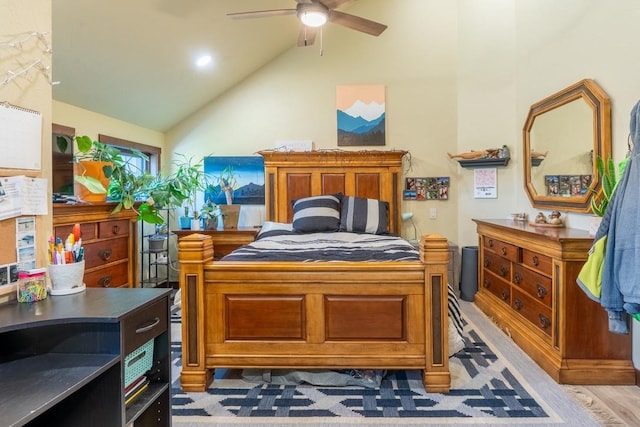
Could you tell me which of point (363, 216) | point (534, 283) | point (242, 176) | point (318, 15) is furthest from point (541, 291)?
point (242, 176)

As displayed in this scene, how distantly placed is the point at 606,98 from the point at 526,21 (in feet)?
4.94

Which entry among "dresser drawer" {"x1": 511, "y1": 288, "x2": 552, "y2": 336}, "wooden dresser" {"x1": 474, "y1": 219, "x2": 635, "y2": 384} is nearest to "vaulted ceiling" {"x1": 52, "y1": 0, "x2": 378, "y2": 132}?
"wooden dresser" {"x1": 474, "y1": 219, "x2": 635, "y2": 384}

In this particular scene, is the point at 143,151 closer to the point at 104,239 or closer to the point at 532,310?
the point at 104,239

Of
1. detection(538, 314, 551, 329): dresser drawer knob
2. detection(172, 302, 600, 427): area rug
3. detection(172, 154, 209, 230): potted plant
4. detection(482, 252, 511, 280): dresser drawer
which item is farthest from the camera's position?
detection(172, 154, 209, 230): potted plant

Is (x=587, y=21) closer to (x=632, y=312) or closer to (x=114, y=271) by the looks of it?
(x=632, y=312)

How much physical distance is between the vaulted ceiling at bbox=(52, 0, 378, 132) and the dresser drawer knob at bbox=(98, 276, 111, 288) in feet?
4.95

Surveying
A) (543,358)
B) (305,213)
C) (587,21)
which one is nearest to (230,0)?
(305,213)

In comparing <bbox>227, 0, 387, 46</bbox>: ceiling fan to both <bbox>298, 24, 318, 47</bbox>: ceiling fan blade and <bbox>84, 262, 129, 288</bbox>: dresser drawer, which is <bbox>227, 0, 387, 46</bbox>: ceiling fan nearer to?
<bbox>298, 24, 318, 47</bbox>: ceiling fan blade

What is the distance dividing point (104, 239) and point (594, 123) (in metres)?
3.61

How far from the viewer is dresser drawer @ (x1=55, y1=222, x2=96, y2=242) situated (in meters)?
2.28

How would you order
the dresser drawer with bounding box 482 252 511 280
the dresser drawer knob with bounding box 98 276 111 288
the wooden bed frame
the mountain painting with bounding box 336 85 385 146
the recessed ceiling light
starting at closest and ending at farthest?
the wooden bed frame
the dresser drawer knob with bounding box 98 276 111 288
the dresser drawer with bounding box 482 252 511 280
the recessed ceiling light
the mountain painting with bounding box 336 85 385 146

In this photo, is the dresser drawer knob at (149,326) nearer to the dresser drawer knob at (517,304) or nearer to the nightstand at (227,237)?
the nightstand at (227,237)

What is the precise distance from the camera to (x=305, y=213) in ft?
12.2

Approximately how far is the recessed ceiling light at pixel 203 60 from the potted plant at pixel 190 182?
44.1 inches
